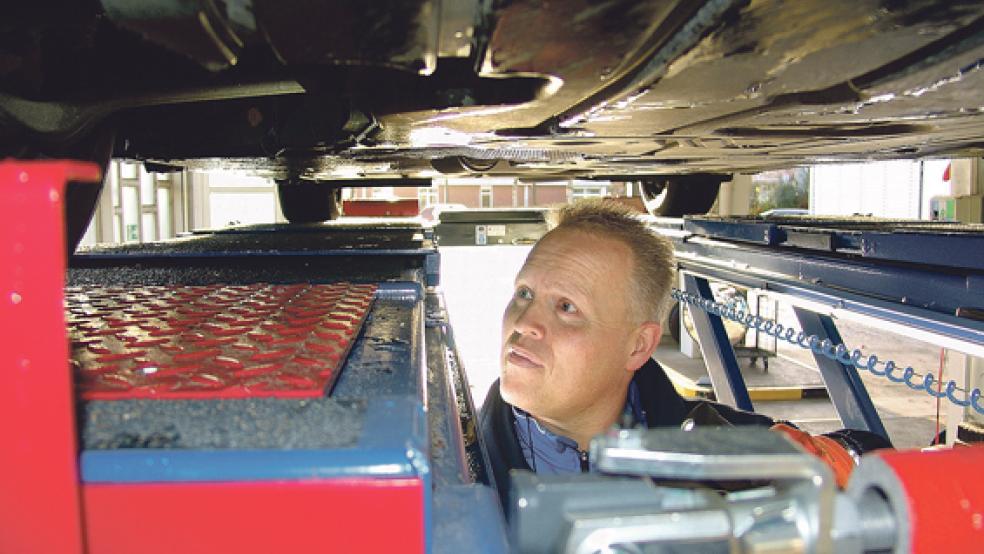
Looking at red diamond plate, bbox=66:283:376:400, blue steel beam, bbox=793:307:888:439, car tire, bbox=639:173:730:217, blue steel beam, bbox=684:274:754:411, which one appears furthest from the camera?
car tire, bbox=639:173:730:217

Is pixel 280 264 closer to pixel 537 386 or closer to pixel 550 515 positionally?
pixel 537 386

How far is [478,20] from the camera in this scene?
0.87 m

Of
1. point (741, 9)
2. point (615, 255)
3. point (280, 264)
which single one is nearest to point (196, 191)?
point (280, 264)

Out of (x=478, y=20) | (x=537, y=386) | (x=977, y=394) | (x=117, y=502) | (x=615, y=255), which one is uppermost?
(x=478, y=20)

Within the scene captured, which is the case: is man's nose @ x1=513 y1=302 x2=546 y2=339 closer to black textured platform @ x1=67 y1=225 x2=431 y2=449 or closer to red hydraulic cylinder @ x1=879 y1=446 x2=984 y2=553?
black textured platform @ x1=67 y1=225 x2=431 y2=449

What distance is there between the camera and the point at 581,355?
1437 millimetres

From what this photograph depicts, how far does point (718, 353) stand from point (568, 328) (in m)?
2.14

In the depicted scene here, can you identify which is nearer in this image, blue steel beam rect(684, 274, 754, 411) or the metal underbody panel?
the metal underbody panel

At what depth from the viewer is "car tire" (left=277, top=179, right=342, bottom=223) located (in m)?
4.23

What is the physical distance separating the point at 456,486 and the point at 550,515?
0.59 feet

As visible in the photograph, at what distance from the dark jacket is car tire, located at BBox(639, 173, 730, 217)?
8.20ft

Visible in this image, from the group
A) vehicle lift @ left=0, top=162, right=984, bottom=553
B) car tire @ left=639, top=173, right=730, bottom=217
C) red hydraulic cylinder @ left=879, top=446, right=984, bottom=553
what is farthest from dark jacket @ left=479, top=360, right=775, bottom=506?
car tire @ left=639, top=173, right=730, bottom=217

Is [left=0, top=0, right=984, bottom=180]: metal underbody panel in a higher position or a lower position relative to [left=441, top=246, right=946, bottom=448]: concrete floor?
higher

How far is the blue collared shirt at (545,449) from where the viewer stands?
1.46 m
